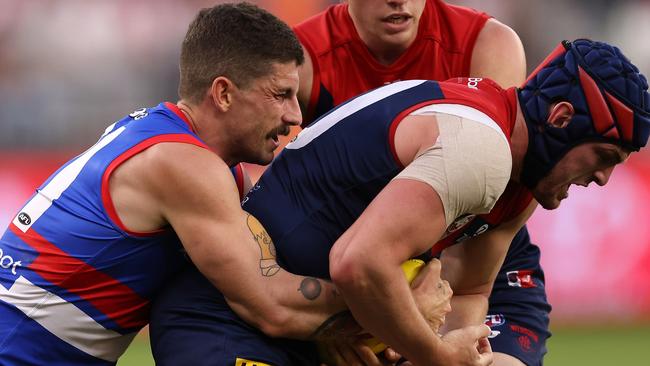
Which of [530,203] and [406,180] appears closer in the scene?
[406,180]

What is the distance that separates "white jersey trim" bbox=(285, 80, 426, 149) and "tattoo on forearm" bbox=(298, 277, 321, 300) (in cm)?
56

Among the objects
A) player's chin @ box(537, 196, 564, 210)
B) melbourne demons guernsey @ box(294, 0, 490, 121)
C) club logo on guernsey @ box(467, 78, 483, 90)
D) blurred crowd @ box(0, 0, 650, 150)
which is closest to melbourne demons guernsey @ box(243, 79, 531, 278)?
club logo on guernsey @ box(467, 78, 483, 90)

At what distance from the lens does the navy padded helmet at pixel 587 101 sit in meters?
4.21

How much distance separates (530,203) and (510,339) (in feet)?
2.90

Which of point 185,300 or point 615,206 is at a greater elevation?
point 185,300

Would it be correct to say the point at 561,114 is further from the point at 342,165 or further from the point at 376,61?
the point at 376,61

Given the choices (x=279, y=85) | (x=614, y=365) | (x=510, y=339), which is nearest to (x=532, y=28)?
(x=614, y=365)

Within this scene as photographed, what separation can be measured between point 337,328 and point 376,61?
1906 mm

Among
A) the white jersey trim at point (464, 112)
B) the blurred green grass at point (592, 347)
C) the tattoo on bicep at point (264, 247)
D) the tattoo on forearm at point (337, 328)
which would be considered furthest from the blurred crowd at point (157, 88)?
the white jersey trim at point (464, 112)

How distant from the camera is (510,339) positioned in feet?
18.4

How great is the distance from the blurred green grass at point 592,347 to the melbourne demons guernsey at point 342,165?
16.5 ft

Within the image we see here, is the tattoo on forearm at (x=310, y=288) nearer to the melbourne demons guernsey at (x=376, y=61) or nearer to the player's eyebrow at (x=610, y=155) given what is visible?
the player's eyebrow at (x=610, y=155)

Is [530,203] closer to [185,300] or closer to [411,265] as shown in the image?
[411,265]

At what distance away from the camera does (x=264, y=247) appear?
13.9ft
